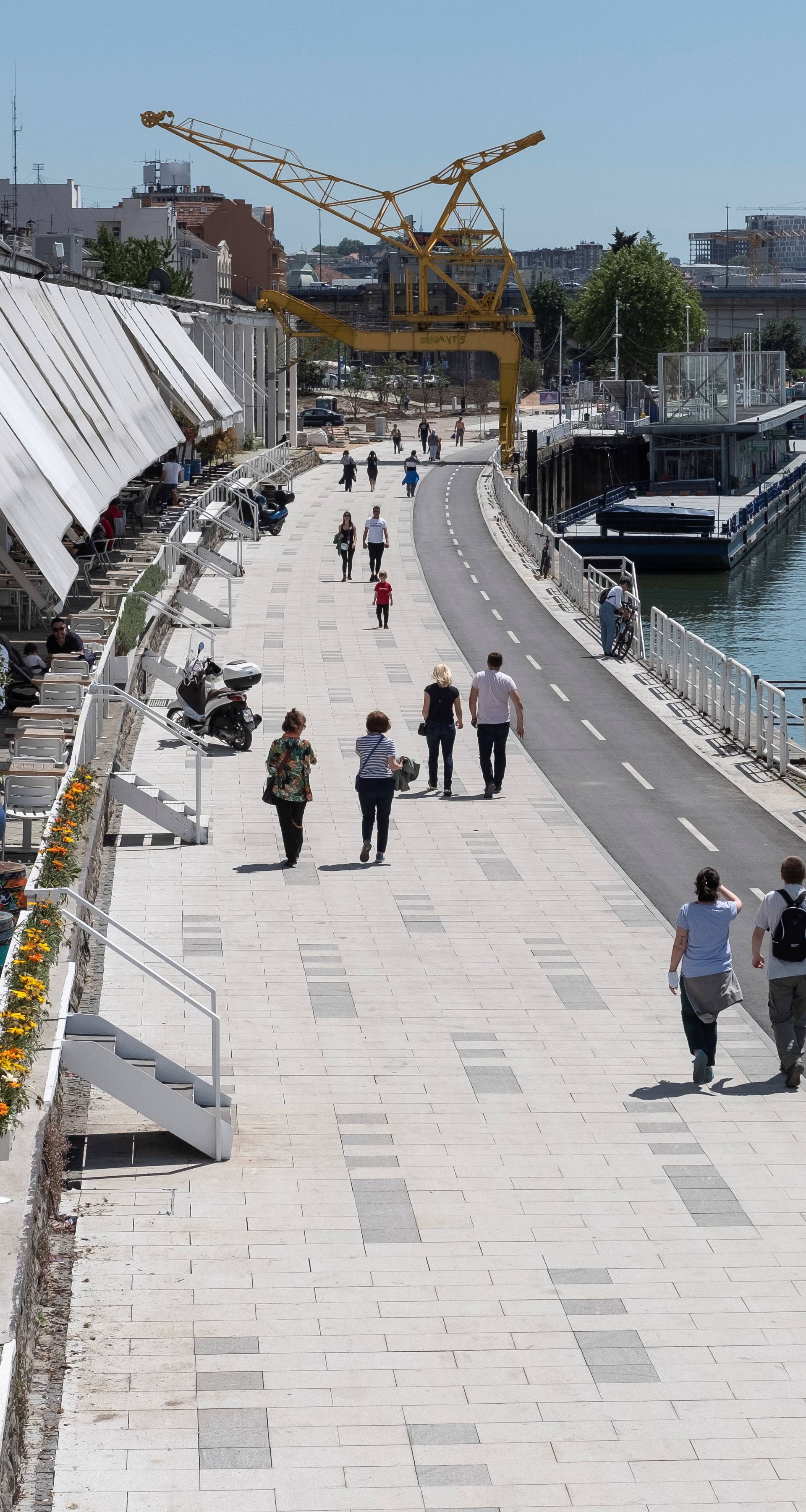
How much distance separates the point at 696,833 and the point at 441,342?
5946cm

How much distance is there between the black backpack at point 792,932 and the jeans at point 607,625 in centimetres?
1869

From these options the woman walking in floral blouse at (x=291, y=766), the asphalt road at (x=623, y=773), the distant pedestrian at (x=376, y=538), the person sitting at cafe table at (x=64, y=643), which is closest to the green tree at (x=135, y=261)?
the distant pedestrian at (x=376, y=538)

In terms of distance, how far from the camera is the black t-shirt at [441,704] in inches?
741

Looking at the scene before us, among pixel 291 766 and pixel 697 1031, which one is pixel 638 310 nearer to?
pixel 291 766

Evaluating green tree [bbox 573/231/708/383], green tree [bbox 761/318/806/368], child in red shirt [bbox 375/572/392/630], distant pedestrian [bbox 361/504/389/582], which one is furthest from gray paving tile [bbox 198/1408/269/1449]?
green tree [bbox 761/318/806/368]

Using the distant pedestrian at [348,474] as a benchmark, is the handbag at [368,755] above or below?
below

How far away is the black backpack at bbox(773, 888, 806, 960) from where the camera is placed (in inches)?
437

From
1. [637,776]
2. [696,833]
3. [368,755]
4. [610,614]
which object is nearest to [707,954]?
[368,755]

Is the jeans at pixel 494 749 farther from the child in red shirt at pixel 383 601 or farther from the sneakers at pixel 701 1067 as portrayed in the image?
the child in red shirt at pixel 383 601

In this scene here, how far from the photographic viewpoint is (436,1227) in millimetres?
9250

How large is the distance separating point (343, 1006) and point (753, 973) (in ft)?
11.3

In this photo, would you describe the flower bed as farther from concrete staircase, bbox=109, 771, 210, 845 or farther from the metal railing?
concrete staircase, bbox=109, 771, 210, 845

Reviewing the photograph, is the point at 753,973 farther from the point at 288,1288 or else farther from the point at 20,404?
the point at 20,404

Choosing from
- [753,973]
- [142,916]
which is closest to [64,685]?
[142,916]
